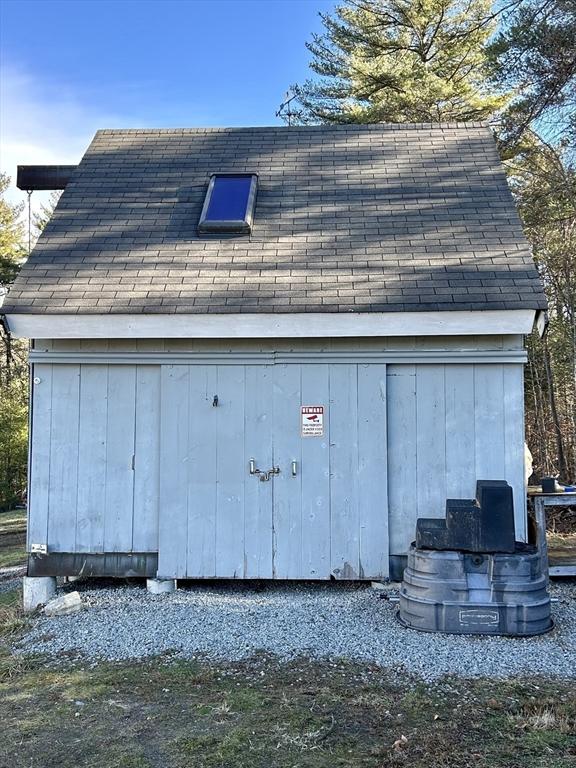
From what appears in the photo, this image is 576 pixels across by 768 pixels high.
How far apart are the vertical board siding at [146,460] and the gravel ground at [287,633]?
0.56 metres

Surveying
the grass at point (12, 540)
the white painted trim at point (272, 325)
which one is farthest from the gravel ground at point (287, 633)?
the grass at point (12, 540)

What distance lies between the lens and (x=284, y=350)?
6230 millimetres

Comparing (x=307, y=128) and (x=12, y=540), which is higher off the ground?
(x=307, y=128)

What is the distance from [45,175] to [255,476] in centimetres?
595

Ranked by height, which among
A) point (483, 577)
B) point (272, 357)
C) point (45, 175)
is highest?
point (45, 175)

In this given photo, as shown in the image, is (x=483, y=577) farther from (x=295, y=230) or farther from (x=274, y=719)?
(x=295, y=230)

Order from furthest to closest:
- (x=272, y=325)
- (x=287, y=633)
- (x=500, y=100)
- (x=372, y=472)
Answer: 1. (x=500, y=100)
2. (x=372, y=472)
3. (x=272, y=325)
4. (x=287, y=633)

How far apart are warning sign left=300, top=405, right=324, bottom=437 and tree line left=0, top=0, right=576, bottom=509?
7749 mm

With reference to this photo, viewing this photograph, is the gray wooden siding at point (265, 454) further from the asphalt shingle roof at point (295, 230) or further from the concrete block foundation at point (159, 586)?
the asphalt shingle roof at point (295, 230)

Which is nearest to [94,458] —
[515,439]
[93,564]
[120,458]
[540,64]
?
[120,458]

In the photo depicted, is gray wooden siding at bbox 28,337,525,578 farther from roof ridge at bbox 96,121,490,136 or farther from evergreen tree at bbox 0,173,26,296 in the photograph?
evergreen tree at bbox 0,173,26,296

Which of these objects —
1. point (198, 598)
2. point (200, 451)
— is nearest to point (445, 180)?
point (200, 451)

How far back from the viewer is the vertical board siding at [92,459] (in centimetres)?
620

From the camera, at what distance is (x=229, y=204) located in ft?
23.7
